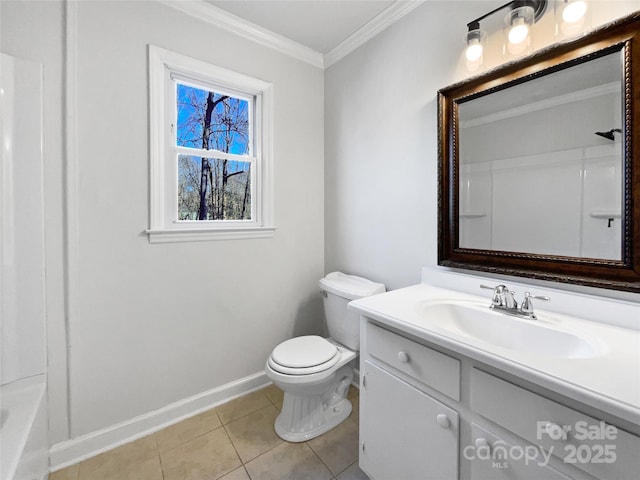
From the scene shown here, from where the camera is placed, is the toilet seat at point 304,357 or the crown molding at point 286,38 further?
the crown molding at point 286,38

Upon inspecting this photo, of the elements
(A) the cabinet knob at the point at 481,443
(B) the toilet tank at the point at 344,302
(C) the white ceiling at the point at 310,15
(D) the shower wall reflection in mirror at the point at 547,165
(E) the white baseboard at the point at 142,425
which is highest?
(C) the white ceiling at the point at 310,15

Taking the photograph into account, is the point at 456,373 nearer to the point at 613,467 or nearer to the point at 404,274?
the point at 613,467

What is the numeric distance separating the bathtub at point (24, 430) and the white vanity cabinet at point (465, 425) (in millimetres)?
1185

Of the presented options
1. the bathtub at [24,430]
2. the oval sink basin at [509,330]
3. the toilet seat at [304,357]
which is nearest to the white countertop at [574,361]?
the oval sink basin at [509,330]

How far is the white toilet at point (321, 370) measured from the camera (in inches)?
57.9

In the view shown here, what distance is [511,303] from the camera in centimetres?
109

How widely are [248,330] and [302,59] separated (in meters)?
1.98

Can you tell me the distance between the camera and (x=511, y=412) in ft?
2.45

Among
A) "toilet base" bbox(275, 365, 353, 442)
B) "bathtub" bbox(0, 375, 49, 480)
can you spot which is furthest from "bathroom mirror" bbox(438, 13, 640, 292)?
"bathtub" bbox(0, 375, 49, 480)

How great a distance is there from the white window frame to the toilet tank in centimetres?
59

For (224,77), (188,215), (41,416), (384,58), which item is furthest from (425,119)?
(41,416)

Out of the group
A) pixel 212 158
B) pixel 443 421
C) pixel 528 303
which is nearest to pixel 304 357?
pixel 443 421

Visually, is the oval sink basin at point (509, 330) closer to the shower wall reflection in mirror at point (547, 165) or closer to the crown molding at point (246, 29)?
the shower wall reflection in mirror at point (547, 165)

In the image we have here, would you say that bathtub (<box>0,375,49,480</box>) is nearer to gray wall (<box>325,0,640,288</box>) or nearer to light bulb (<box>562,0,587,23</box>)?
gray wall (<box>325,0,640,288</box>)
